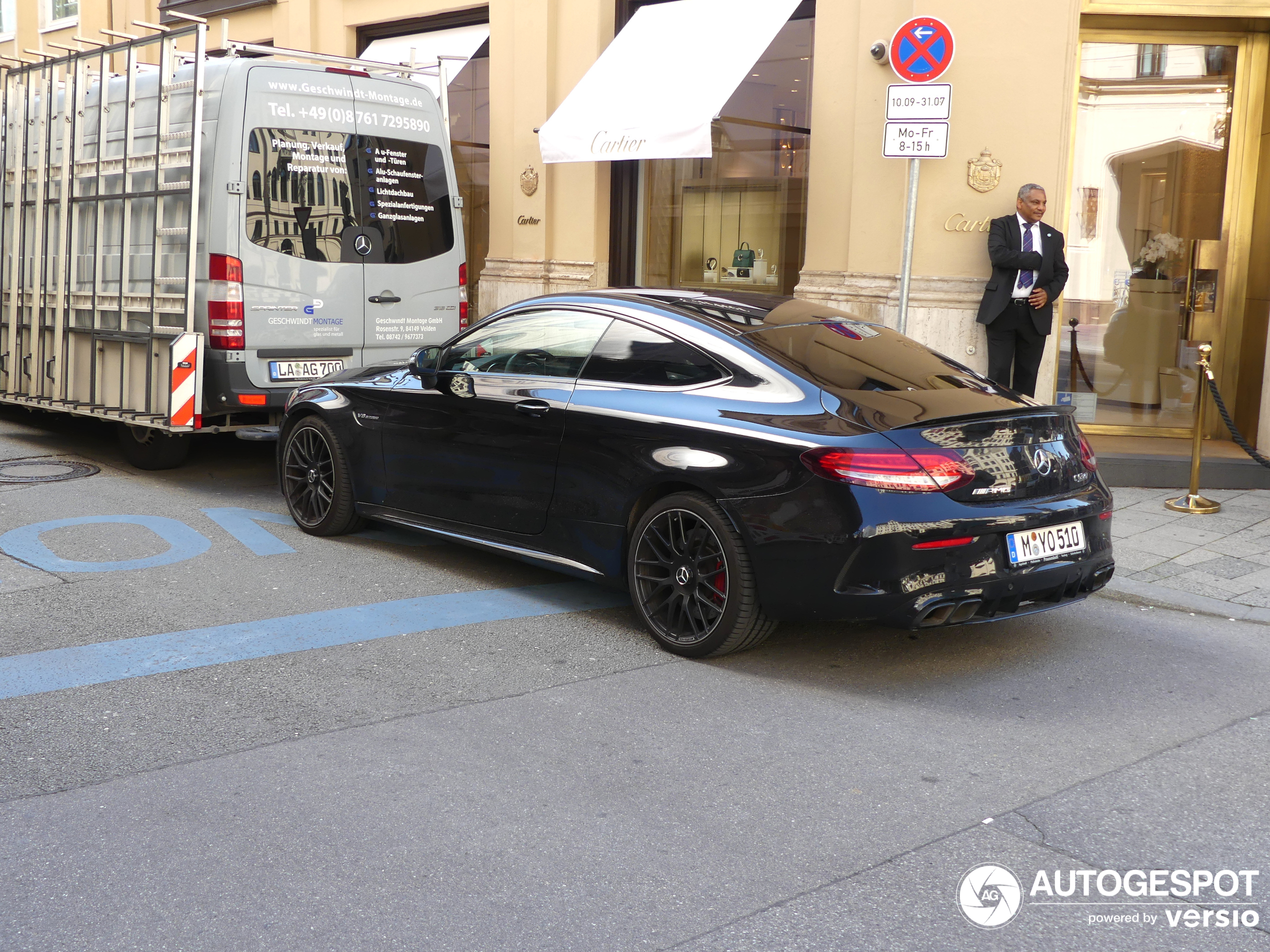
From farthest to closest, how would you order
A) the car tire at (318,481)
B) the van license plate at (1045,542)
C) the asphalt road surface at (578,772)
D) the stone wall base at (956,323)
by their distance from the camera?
the stone wall base at (956,323) < the car tire at (318,481) < the van license plate at (1045,542) < the asphalt road surface at (578,772)

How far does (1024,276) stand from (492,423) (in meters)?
5.33

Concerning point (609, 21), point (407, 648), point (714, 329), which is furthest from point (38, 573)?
point (609, 21)

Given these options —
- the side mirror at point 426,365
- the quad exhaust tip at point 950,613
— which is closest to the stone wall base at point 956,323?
the side mirror at point 426,365

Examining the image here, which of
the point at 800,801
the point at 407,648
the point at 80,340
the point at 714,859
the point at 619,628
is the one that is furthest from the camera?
the point at 80,340

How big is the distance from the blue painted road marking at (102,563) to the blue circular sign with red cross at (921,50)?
17.0 feet

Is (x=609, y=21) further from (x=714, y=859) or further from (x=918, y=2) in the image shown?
(x=714, y=859)

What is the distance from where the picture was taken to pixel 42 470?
9.06 meters

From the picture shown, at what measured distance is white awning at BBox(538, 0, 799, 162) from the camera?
10836mm

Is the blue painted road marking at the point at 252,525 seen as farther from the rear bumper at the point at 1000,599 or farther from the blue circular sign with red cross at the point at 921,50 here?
the blue circular sign with red cross at the point at 921,50

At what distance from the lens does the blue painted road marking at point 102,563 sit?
638cm

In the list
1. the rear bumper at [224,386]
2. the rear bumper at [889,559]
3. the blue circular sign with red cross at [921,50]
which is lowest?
the rear bumper at [889,559]

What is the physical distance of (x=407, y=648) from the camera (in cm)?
523

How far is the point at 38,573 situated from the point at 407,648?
7.28 ft

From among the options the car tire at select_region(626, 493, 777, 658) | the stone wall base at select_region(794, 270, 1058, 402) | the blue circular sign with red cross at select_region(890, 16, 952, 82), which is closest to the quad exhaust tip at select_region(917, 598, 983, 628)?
the car tire at select_region(626, 493, 777, 658)
